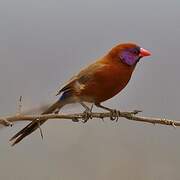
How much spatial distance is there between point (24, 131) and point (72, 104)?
4.2 inches

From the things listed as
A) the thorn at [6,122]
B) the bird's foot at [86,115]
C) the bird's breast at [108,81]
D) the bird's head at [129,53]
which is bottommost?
the bird's foot at [86,115]

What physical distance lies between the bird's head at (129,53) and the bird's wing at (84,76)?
0.11 feet

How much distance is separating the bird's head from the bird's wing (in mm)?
35

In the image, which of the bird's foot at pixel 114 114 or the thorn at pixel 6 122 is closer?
the thorn at pixel 6 122

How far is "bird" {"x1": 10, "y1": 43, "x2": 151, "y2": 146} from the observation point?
72cm

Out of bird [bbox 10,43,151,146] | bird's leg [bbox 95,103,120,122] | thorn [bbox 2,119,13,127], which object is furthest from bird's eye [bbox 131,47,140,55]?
thorn [bbox 2,119,13,127]

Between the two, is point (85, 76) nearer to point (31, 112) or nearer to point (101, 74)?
point (101, 74)

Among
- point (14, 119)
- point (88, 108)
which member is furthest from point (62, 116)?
point (88, 108)

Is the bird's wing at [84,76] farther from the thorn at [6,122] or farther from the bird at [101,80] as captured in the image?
the thorn at [6,122]

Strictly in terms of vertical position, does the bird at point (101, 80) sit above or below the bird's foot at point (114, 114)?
above

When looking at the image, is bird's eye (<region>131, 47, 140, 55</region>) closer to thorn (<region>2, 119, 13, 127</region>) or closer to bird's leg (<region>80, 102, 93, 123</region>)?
bird's leg (<region>80, 102, 93, 123</region>)

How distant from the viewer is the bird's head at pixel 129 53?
73 cm

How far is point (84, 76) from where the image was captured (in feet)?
2.48

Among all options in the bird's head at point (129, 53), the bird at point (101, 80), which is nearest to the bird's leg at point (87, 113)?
the bird at point (101, 80)
